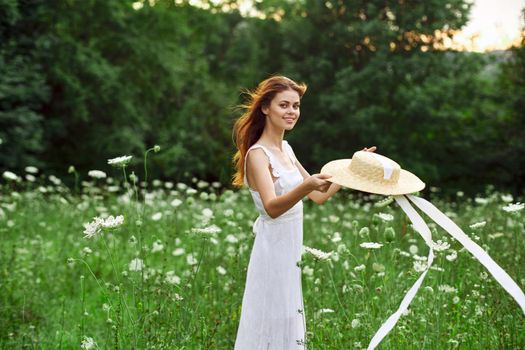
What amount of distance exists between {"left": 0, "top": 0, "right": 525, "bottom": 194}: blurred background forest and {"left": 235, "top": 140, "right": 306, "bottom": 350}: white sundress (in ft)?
47.7

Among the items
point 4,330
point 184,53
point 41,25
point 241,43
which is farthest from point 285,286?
point 241,43

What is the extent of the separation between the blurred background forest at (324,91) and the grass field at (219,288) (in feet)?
34.6

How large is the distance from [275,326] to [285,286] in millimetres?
195

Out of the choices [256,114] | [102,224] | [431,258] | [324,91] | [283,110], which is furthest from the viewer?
[324,91]

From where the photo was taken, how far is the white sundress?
10.6 feet

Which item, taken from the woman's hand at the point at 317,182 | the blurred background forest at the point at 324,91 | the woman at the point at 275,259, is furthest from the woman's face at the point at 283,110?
the blurred background forest at the point at 324,91

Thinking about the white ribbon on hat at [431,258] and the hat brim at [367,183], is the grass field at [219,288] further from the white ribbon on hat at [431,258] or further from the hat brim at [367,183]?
the hat brim at [367,183]

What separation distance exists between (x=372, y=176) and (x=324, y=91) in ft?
56.7

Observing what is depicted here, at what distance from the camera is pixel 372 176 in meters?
2.85

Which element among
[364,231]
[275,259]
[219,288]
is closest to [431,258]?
[275,259]

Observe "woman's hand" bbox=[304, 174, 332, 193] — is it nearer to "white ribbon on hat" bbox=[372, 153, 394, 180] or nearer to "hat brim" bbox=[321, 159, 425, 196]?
"hat brim" bbox=[321, 159, 425, 196]

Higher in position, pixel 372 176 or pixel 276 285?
pixel 372 176

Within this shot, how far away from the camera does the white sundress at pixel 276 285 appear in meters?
3.23

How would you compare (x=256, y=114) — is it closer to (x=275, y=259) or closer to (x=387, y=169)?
(x=275, y=259)
